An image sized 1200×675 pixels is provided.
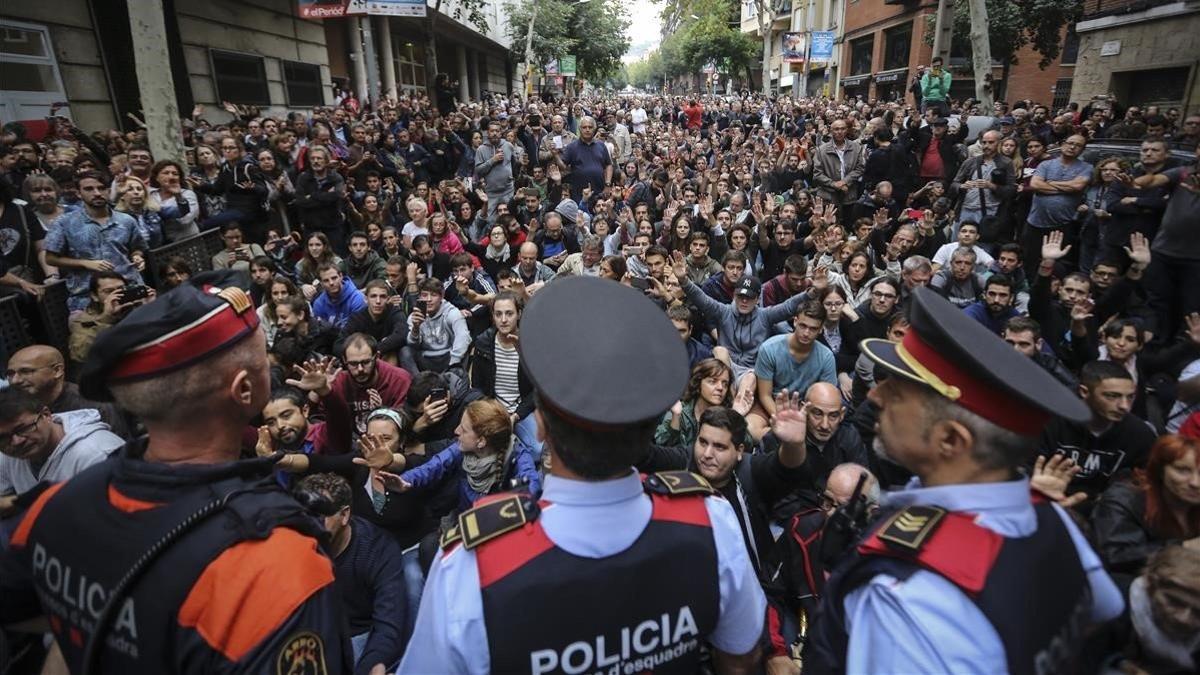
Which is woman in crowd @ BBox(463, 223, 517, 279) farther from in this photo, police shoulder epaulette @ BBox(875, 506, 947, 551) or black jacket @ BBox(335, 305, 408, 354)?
police shoulder epaulette @ BBox(875, 506, 947, 551)

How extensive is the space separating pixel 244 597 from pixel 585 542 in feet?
2.26

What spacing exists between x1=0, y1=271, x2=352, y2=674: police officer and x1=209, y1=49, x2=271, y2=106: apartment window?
14134 mm

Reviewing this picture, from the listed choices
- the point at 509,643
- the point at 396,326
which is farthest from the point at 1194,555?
the point at 396,326

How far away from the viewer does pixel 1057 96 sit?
74.1ft

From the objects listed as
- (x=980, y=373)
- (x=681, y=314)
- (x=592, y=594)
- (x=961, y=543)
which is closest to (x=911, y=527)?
(x=961, y=543)

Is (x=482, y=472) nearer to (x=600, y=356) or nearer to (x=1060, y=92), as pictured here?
(x=600, y=356)

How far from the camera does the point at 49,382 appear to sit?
Result: 12.0 feet

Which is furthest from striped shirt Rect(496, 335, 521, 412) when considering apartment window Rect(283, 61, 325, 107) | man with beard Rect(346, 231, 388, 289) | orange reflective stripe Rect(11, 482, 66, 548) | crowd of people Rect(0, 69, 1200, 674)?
apartment window Rect(283, 61, 325, 107)

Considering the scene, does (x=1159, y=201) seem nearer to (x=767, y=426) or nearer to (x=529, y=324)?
(x=767, y=426)

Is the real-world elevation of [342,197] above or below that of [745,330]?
above

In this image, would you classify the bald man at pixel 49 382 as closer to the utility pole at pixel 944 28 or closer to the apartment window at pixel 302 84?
the apartment window at pixel 302 84

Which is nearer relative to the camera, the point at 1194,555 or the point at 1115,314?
the point at 1194,555

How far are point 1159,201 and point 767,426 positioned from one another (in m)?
4.89

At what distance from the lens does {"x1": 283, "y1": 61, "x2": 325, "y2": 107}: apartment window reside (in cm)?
1541
